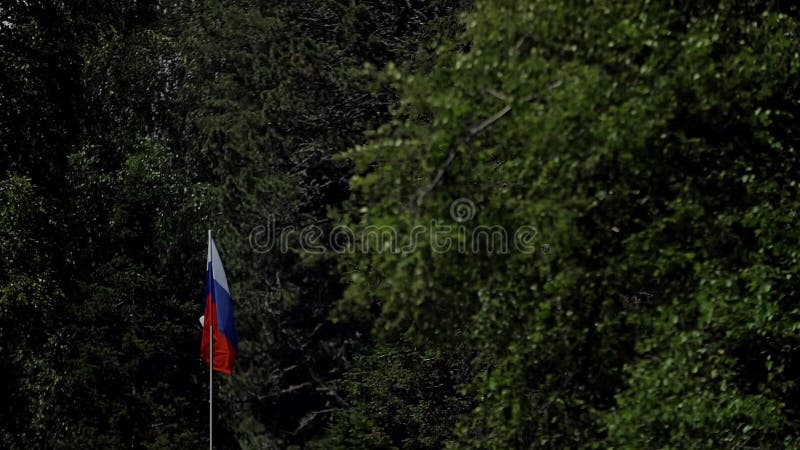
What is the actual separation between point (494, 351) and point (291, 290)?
11505 mm

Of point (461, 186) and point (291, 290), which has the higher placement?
point (291, 290)

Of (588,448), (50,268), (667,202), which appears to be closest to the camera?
(667,202)

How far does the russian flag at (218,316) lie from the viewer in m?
17.5

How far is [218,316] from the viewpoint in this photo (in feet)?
57.5

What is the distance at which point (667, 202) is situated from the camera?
1035 cm

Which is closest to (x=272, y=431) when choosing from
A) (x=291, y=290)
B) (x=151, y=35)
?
(x=291, y=290)

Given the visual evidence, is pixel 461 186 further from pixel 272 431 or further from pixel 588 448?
pixel 272 431

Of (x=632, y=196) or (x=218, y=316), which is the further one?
(x=218, y=316)

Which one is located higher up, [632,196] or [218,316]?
[218,316]

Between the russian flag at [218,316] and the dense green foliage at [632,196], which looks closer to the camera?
the dense green foliage at [632,196]

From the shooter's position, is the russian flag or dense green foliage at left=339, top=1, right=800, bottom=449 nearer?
dense green foliage at left=339, top=1, right=800, bottom=449

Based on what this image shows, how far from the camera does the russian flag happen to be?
17547 millimetres

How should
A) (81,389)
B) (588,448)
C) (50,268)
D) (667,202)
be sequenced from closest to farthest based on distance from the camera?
(667,202), (588,448), (50,268), (81,389)

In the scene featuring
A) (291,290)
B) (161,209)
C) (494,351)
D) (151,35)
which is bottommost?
(494,351)
